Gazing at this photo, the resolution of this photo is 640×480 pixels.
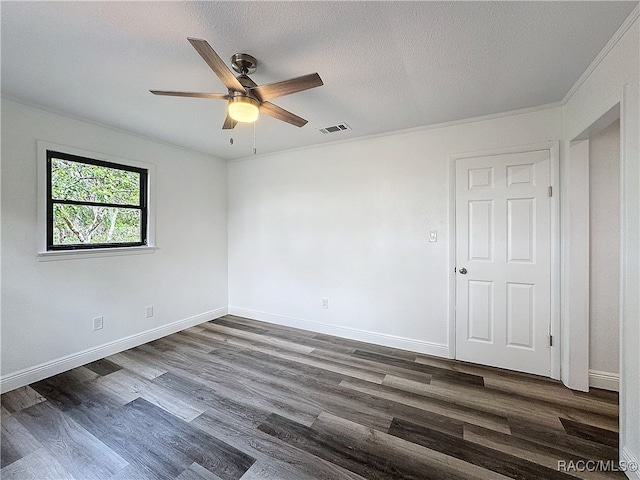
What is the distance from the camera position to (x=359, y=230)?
11.1 feet

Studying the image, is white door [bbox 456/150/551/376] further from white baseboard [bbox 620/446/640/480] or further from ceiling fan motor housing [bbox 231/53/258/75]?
ceiling fan motor housing [bbox 231/53/258/75]

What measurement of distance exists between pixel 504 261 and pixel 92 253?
427 cm

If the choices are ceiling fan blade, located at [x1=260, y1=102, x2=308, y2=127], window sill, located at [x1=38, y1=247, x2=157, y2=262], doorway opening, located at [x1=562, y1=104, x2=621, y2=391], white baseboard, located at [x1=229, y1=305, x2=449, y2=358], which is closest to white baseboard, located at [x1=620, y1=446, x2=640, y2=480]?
doorway opening, located at [x1=562, y1=104, x2=621, y2=391]

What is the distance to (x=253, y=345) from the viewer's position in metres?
3.24

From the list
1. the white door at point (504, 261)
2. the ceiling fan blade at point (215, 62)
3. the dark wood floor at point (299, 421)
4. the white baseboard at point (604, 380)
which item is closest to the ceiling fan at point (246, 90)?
the ceiling fan blade at point (215, 62)

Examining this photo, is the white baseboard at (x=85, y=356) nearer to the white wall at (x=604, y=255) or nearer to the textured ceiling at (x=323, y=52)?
the textured ceiling at (x=323, y=52)

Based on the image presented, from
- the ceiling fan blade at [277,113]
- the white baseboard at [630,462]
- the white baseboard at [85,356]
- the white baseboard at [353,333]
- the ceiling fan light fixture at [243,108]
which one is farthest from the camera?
the white baseboard at [353,333]

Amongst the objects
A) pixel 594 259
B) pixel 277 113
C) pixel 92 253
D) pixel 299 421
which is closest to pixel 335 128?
pixel 277 113

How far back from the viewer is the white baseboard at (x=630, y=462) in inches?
55.7

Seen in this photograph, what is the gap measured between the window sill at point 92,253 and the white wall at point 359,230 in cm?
138

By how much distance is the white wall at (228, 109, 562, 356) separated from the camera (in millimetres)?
2920

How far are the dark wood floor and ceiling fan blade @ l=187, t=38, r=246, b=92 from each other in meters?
2.28

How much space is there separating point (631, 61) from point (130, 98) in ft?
11.6

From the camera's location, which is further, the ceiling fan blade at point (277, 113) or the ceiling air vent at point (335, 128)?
the ceiling air vent at point (335, 128)
